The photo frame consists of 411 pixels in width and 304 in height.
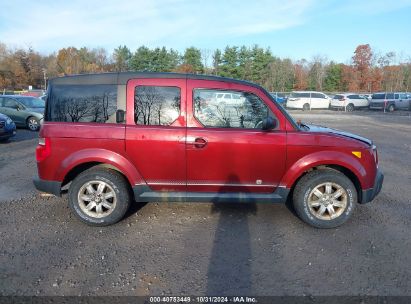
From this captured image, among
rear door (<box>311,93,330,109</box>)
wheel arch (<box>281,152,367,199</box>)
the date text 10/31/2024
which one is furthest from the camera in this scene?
rear door (<box>311,93,330,109</box>)

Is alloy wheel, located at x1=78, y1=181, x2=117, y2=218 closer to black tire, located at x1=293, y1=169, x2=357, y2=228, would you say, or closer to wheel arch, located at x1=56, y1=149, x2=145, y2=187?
wheel arch, located at x1=56, y1=149, x2=145, y2=187

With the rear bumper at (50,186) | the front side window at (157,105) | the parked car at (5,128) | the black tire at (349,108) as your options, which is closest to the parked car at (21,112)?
the parked car at (5,128)

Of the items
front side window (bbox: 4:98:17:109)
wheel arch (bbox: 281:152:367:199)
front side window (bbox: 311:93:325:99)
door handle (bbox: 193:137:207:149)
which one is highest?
front side window (bbox: 311:93:325:99)

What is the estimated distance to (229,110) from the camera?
14.6 feet

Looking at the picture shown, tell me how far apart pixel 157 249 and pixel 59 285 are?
1102mm

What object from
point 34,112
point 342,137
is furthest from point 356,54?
point 342,137

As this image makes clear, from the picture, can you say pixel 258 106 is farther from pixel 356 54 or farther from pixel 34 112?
pixel 356 54

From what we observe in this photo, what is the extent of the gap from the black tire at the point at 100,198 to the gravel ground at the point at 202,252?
154 mm

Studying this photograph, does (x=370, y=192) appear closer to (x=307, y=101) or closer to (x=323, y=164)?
(x=323, y=164)

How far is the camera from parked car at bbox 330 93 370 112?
35.0 meters

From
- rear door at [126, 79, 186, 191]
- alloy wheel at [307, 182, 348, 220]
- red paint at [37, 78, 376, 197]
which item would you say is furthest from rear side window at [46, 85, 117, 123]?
alloy wheel at [307, 182, 348, 220]

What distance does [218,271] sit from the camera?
344cm

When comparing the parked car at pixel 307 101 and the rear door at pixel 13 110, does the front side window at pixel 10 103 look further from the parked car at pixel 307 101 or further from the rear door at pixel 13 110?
the parked car at pixel 307 101

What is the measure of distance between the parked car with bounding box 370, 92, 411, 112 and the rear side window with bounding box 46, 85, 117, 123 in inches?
1346
